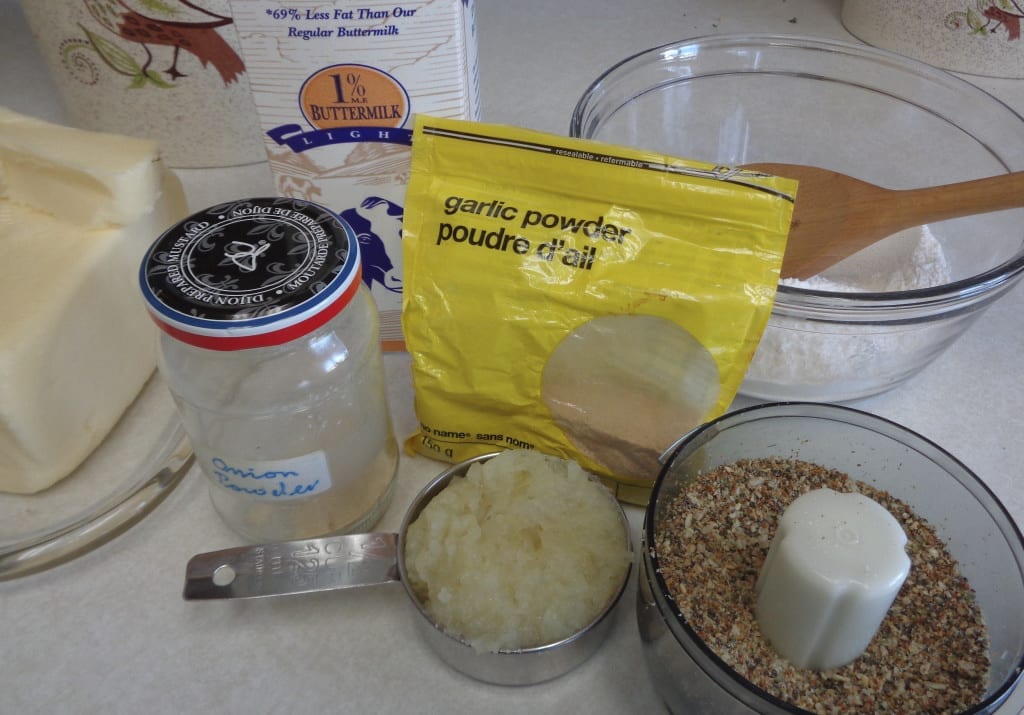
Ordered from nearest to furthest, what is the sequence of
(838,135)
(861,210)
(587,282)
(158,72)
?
(587,282) < (861,210) < (158,72) < (838,135)

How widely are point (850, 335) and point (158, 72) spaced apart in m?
0.76

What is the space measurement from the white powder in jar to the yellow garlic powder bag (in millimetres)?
88

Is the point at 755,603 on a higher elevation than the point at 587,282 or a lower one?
lower

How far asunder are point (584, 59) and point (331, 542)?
2.77 ft

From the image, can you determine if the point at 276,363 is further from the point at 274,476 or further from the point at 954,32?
the point at 954,32

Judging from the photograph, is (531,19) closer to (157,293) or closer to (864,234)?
(864,234)

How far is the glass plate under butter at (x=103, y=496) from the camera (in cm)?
64

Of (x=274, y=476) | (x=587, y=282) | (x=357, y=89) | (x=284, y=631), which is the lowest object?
(x=284, y=631)

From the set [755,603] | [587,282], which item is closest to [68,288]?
[587,282]

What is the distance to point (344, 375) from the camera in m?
0.60

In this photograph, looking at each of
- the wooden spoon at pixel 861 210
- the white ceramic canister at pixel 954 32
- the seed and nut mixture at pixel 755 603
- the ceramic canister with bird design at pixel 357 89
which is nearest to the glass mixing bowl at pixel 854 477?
the seed and nut mixture at pixel 755 603

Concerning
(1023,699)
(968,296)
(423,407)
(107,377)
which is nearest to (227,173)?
(107,377)

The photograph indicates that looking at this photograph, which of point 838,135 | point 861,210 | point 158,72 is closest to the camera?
point 861,210

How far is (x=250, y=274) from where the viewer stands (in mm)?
512
